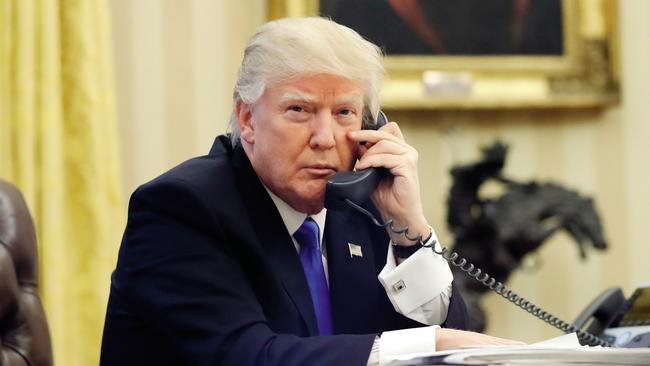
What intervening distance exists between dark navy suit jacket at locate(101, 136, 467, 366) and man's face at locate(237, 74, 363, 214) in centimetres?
6

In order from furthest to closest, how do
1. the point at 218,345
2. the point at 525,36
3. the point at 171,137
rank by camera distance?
1. the point at 525,36
2. the point at 171,137
3. the point at 218,345

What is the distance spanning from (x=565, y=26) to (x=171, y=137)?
1.79 metres

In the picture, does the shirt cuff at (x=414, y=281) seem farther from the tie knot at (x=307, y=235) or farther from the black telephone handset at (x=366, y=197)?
the tie knot at (x=307, y=235)

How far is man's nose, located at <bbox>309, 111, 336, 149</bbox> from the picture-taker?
2.02m

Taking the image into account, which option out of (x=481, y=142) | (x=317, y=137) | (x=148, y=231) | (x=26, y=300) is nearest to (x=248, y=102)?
(x=317, y=137)

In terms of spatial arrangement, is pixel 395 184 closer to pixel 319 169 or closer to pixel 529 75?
pixel 319 169

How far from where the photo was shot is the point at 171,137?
448 centimetres

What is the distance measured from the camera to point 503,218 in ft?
14.6

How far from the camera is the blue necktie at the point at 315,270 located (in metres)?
2.09

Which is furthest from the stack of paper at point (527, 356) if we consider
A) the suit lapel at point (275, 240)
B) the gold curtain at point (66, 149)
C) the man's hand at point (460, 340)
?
the gold curtain at point (66, 149)

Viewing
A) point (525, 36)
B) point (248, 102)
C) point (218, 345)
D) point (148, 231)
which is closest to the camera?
point (218, 345)

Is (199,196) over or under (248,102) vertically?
under

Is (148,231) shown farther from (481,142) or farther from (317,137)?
(481,142)

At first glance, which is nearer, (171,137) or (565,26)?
(171,137)
